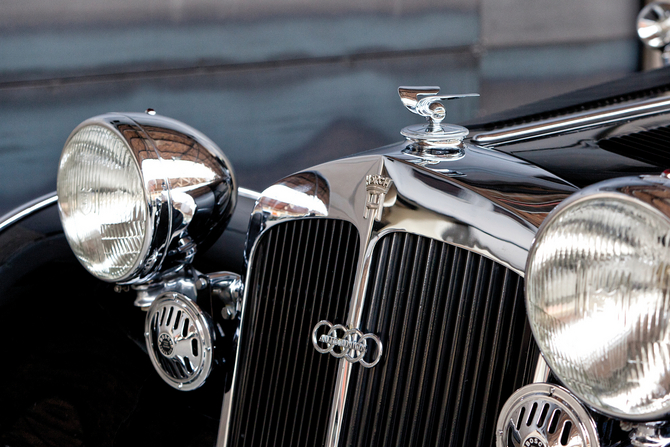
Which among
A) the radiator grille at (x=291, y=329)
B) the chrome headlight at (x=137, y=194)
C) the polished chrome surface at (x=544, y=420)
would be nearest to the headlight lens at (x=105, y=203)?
the chrome headlight at (x=137, y=194)

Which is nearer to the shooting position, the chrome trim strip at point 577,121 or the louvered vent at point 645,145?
the louvered vent at point 645,145

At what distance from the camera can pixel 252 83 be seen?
363 centimetres

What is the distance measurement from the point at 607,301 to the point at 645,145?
0.69 meters

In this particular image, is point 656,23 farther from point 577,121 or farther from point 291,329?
point 291,329

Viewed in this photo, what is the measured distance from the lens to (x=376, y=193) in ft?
3.24

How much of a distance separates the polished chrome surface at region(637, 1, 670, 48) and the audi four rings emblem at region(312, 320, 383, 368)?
177 cm

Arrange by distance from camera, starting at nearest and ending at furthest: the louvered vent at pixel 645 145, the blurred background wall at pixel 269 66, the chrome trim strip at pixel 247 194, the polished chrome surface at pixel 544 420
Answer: the polished chrome surface at pixel 544 420 → the louvered vent at pixel 645 145 → the chrome trim strip at pixel 247 194 → the blurred background wall at pixel 269 66

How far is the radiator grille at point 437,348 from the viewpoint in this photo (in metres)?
0.89

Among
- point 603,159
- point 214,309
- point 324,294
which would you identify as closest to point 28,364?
point 214,309

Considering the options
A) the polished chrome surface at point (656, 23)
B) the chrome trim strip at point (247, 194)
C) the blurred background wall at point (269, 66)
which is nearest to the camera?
the chrome trim strip at point (247, 194)

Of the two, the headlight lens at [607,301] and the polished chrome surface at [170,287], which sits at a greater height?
the headlight lens at [607,301]

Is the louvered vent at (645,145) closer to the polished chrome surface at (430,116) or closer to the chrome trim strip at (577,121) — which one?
the chrome trim strip at (577,121)

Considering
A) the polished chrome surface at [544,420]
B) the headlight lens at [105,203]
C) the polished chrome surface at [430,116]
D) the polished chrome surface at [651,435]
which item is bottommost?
the polished chrome surface at [544,420]

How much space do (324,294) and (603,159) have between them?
551mm
